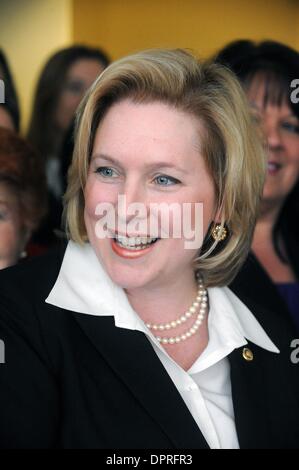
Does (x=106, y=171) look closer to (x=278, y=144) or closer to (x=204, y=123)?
(x=204, y=123)

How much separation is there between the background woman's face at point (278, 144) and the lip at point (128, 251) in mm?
1210

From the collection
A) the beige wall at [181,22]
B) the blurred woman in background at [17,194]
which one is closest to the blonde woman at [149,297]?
the blurred woman in background at [17,194]

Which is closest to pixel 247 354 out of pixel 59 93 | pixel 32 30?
pixel 59 93

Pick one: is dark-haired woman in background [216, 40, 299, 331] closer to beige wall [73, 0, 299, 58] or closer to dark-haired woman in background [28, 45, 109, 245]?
dark-haired woman in background [28, 45, 109, 245]

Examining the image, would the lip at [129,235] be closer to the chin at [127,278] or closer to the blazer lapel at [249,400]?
the chin at [127,278]

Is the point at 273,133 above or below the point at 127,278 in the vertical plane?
above

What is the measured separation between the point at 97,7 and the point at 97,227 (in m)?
3.66

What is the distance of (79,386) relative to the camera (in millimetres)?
1577

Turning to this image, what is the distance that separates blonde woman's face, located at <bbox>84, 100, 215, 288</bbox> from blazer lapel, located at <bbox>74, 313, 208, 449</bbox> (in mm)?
127

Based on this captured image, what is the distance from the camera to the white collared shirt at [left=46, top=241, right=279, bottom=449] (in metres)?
1.70

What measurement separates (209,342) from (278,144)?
124cm

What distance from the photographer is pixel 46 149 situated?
13.3ft

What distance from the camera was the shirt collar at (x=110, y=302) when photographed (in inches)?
66.8

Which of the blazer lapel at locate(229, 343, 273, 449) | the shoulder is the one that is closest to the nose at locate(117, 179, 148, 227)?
the shoulder
